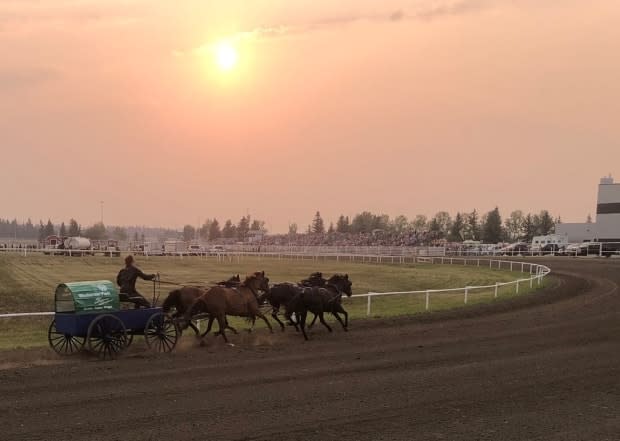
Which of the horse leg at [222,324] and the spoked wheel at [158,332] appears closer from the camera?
the spoked wheel at [158,332]

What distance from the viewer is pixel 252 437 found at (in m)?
7.34

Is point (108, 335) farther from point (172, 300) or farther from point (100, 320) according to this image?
point (172, 300)

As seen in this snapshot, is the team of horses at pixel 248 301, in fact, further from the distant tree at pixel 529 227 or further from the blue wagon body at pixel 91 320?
the distant tree at pixel 529 227

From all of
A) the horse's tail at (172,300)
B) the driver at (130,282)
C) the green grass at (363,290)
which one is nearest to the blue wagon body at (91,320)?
the driver at (130,282)

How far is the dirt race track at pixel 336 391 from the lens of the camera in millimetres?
7660

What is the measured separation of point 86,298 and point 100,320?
20.7 inches

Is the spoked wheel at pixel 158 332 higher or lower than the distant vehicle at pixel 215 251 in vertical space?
higher

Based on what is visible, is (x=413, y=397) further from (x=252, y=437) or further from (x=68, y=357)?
(x=68, y=357)

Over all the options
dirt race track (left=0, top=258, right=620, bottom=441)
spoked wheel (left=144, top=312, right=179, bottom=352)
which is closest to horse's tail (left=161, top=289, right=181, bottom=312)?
spoked wheel (left=144, top=312, right=179, bottom=352)

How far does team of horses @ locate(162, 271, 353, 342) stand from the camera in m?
14.2

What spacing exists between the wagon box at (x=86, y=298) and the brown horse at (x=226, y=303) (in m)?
1.97

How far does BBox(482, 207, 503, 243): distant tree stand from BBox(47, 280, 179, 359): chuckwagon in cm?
14305

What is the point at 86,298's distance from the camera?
12188mm

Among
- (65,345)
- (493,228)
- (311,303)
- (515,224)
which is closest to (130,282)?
(65,345)
